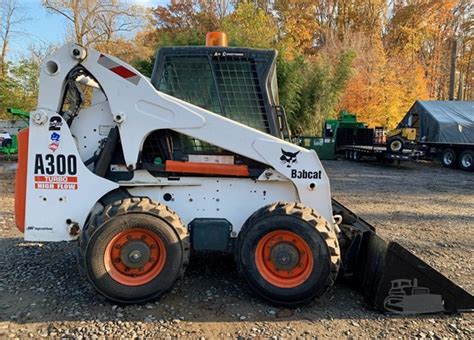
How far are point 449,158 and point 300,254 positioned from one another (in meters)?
16.5

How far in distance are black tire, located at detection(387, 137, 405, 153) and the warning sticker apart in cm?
1509

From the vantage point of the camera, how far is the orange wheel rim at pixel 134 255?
3.81m

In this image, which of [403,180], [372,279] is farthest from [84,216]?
[403,180]

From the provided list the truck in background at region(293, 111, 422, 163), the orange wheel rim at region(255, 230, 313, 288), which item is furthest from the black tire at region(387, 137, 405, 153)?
the orange wheel rim at region(255, 230, 313, 288)

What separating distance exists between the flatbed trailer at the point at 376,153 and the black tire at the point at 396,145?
0.13 meters

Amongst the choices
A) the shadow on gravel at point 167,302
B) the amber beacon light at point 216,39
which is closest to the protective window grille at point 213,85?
the amber beacon light at point 216,39

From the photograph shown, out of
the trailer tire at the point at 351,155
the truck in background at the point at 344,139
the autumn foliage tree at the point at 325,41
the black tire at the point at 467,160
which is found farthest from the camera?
the autumn foliage tree at the point at 325,41

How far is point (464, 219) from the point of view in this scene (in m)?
8.03

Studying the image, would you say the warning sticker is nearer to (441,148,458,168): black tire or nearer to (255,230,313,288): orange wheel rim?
(255,230,313,288): orange wheel rim

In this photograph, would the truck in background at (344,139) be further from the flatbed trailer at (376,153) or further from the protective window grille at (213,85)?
the protective window grille at (213,85)

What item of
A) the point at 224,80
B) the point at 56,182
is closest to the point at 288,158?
the point at 224,80

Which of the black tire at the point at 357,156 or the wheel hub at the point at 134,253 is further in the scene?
the black tire at the point at 357,156

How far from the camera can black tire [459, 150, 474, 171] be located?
1698cm

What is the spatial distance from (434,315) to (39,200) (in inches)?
149
